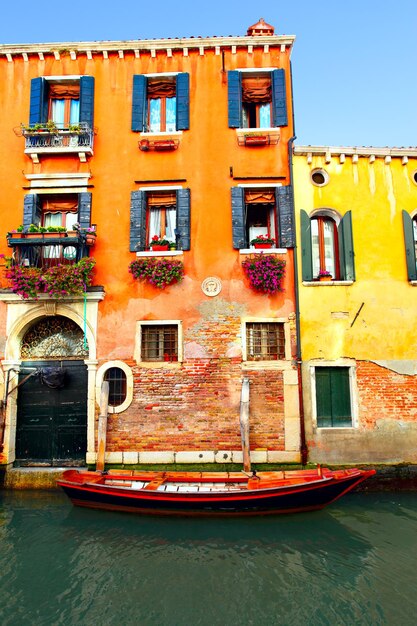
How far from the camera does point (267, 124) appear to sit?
9.41m

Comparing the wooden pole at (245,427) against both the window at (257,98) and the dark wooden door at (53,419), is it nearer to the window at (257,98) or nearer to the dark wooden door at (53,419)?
the dark wooden door at (53,419)

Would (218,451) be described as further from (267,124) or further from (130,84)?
(130,84)

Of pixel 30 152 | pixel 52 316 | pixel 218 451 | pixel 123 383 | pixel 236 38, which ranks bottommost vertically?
pixel 218 451

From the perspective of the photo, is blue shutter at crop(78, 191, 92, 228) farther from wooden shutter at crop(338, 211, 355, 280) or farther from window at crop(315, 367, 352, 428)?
window at crop(315, 367, 352, 428)

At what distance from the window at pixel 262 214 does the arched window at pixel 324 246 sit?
2.28ft

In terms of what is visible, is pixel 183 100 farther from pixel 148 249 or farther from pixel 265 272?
pixel 265 272

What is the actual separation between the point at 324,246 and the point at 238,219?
77.9 inches

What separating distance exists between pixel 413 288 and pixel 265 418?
4.07 metres

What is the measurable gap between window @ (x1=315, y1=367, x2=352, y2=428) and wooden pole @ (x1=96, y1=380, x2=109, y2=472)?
13.5ft

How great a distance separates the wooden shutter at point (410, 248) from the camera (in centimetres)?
877

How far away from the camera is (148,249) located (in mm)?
8953

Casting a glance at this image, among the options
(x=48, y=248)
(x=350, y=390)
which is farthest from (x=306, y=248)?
(x=48, y=248)

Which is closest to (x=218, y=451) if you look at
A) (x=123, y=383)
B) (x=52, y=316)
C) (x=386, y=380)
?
(x=123, y=383)

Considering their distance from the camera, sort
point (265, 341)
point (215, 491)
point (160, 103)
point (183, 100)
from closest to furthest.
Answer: point (215, 491)
point (265, 341)
point (183, 100)
point (160, 103)
